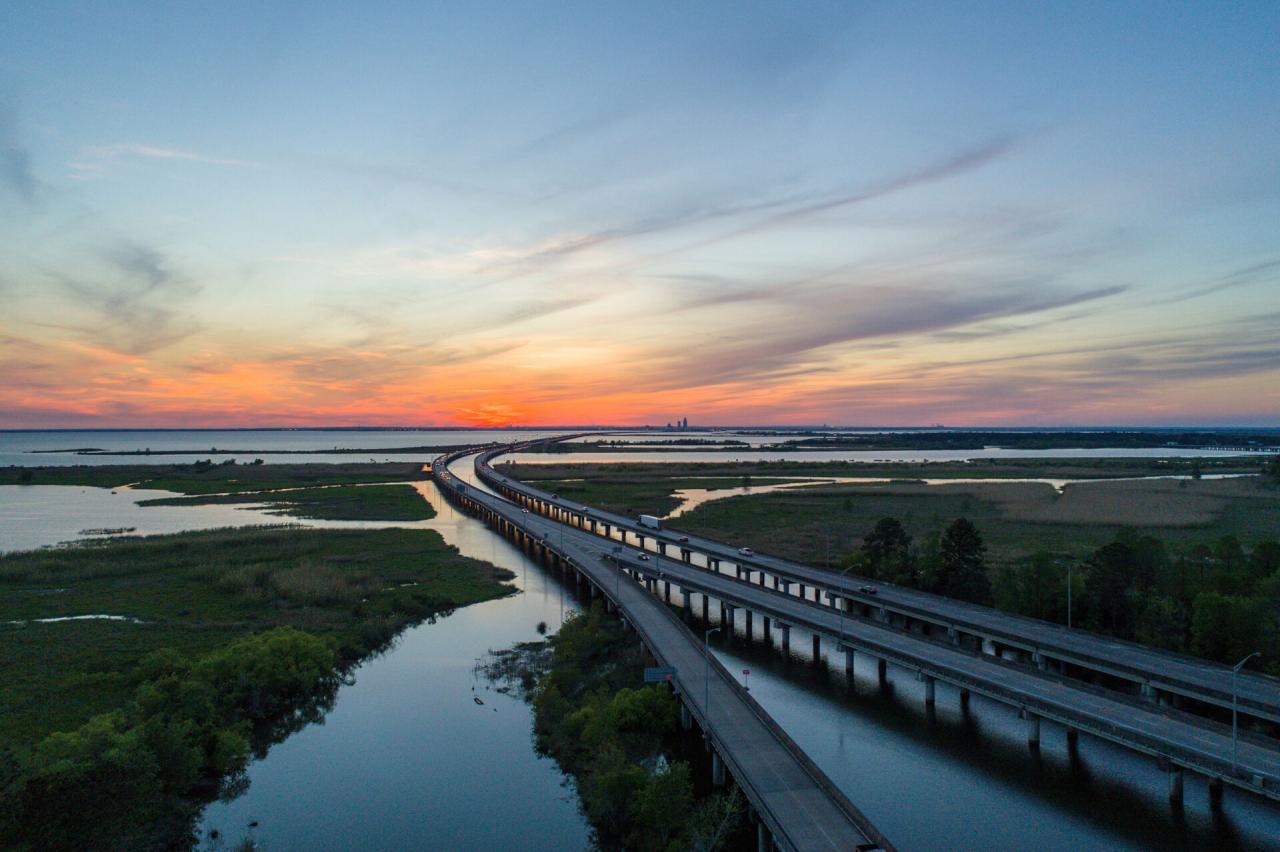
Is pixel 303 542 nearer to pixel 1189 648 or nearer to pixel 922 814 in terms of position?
pixel 922 814

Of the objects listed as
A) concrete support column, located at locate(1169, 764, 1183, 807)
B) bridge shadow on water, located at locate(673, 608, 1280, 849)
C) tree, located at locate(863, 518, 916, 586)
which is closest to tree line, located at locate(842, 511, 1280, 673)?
tree, located at locate(863, 518, 916, 586)

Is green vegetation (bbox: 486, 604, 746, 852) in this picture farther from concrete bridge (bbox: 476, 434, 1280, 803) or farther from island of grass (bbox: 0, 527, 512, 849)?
island of grass (bbox: 0, 527, 512, 849)

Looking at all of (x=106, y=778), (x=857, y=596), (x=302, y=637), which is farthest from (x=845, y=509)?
(x=106, y=778)

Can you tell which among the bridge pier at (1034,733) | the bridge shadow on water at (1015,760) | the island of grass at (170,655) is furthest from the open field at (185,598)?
the bridge pier at (1034,733)

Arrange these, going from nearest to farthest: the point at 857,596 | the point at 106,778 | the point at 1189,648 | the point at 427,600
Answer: the point at 106,778, the point at 1189,648, the point at 857,596, the point at 427,600

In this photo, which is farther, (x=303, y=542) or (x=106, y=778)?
(x=303, y=542)
